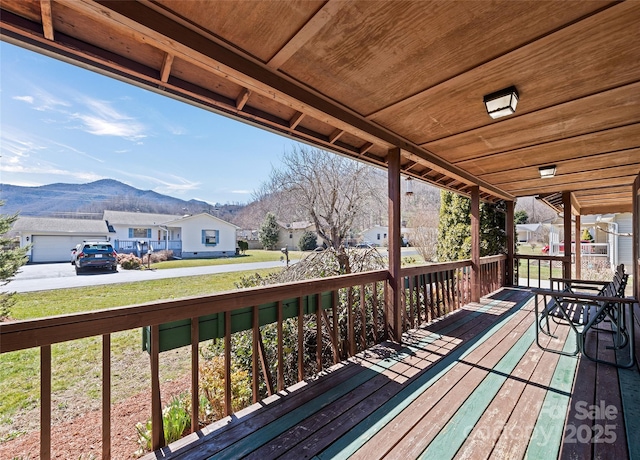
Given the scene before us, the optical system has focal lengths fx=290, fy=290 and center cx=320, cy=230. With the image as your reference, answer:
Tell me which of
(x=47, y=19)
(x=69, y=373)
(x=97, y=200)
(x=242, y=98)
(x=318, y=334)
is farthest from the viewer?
(x=97, y=200)

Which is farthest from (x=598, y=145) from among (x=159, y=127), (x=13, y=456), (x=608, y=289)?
(x=159, y=127)

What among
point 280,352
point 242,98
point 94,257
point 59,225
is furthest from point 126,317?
point 59,225

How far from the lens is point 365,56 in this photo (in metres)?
1.80

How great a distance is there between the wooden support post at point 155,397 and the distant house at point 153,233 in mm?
21363

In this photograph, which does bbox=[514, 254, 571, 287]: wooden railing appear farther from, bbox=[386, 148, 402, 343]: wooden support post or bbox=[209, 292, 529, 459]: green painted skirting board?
bbox=[386, 148, 402, 343]: wooden support post

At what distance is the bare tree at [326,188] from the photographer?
860cm

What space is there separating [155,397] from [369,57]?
240 cm

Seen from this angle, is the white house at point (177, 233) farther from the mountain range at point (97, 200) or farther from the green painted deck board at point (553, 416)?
the green painted deck board at point (553, 416)

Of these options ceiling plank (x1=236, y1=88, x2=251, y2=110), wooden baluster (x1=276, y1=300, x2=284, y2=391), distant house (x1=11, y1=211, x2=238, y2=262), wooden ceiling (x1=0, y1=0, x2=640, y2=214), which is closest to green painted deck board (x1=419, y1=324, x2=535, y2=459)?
wooden baluster (x1=276, y1=300, x2=284, y2=391)

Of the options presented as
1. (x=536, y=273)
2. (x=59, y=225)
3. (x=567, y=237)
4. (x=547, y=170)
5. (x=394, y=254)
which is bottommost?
(x=536, y=273)

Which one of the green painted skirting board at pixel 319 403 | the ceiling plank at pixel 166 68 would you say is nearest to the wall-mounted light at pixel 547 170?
the green painted skirting board at pixel 319 403

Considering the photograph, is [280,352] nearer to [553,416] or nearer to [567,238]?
[553,416]

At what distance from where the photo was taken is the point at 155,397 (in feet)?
5.46

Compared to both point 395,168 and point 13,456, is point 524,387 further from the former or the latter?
point 13,456
